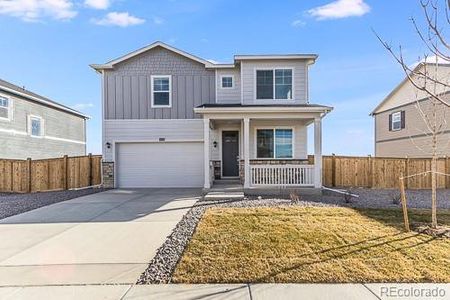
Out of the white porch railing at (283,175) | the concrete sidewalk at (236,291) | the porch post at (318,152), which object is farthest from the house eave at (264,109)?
the concrete sidewalk at (236,291)

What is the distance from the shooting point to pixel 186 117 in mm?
15352

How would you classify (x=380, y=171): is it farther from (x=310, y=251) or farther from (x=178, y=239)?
(x=178, y=239)

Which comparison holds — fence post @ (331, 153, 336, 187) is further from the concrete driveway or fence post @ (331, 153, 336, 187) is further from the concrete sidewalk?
the concrete sidewalk

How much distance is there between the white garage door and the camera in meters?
15.6

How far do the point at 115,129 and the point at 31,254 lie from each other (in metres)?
10.4

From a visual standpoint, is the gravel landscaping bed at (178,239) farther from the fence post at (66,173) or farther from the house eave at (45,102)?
the house eave at (45,102)

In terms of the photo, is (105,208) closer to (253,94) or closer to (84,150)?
(253,94)

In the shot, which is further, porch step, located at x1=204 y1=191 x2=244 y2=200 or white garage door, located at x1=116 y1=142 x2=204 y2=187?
white garage door, located at x1=116 y1=142 x2=204 y2=187

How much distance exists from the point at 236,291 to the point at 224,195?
726 centimetres

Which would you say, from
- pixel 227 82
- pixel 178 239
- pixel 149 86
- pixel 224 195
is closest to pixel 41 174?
pixel 149 86

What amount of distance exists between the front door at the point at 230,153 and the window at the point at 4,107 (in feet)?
39.1

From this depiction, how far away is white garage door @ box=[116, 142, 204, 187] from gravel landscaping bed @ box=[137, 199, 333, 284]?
4906 millimetres

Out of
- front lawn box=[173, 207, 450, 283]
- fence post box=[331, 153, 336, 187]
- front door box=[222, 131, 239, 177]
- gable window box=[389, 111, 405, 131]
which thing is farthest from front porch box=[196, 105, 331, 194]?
gable window box=[389, 111, 405, 131]

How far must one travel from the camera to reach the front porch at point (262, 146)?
40.7ft
